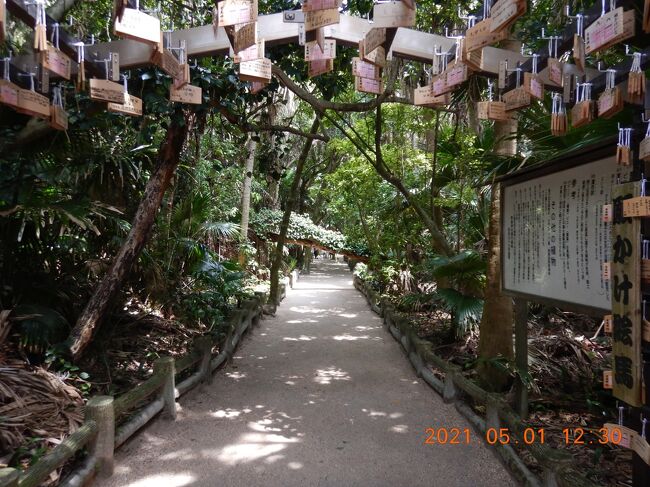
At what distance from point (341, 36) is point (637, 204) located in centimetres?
223

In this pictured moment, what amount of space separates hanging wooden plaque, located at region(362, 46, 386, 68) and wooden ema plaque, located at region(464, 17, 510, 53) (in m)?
0.58

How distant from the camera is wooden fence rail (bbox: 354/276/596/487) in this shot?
8.87 ft

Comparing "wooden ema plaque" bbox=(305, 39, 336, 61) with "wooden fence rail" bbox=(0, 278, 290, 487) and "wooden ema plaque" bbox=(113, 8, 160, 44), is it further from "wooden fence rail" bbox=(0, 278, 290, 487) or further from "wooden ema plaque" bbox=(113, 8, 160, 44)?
"wooden fence rail" bbox=(0, 278, 290, 487)

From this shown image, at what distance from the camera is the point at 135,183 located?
5.99m

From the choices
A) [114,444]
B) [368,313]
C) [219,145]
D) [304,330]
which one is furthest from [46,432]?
[368,313]

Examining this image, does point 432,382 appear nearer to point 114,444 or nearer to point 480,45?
point 114,444

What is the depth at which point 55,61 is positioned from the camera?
2723 mm

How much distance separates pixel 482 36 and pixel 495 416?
2.92 metres

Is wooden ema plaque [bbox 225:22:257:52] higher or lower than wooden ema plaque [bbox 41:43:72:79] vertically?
higher

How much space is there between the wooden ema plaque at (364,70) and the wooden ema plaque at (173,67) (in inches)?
47.5

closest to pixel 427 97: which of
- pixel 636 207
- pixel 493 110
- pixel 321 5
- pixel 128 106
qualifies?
pixel 493 110
